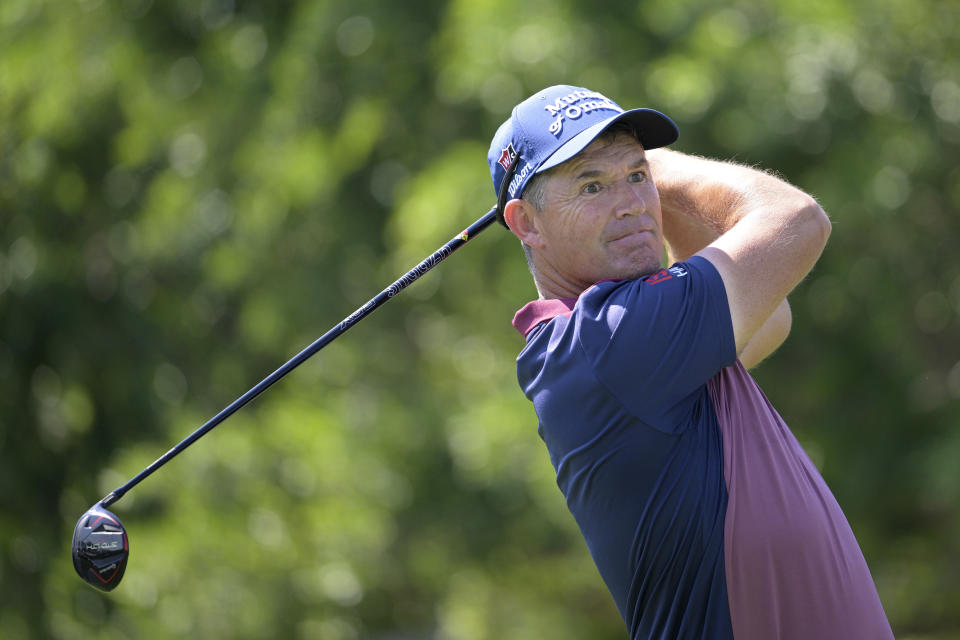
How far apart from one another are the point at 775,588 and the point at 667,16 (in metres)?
5.06

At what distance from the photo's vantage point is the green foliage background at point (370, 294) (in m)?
6.51

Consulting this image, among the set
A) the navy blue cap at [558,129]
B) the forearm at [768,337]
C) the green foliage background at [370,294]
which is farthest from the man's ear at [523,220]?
the green foliage background at [370,294]

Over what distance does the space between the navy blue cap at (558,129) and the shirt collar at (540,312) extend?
24cm

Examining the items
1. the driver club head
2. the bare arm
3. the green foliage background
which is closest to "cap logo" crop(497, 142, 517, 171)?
the bare arm

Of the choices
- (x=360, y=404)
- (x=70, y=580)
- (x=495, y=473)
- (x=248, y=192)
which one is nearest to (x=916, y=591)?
(x=495, y=473)

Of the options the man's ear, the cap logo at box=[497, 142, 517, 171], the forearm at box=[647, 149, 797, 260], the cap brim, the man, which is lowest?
the man

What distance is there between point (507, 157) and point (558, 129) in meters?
0.16

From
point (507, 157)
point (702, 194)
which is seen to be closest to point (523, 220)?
point (507, 157)

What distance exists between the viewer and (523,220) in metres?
2.45

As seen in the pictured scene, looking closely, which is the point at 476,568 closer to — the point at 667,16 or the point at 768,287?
the point at 667,16

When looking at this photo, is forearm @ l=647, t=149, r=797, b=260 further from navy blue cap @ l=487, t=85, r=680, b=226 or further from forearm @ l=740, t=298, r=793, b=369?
forearm @ l=740, t=298, r=793, b=369

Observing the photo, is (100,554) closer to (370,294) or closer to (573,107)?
(573,107)

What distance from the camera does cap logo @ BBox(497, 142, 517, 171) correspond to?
7.88ft

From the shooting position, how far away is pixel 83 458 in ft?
29.6
